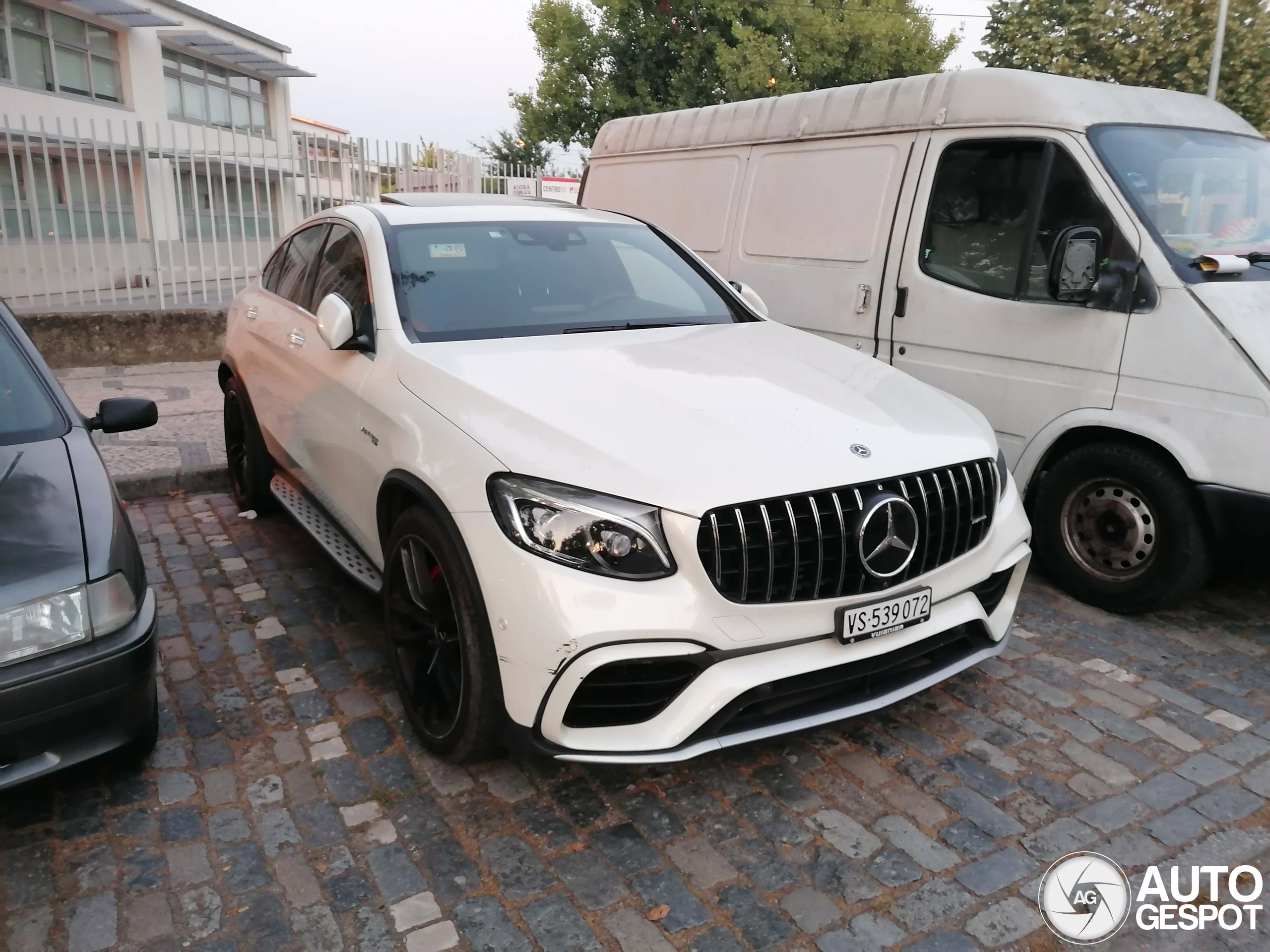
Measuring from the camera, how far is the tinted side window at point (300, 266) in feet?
14.9

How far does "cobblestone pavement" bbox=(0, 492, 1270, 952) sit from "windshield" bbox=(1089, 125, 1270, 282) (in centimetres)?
170

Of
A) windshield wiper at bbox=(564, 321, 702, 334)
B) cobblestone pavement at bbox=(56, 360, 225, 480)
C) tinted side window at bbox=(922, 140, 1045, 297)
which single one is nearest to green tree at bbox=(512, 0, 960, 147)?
cobblestone pavement at bbox=(56, 360, 225, 480)

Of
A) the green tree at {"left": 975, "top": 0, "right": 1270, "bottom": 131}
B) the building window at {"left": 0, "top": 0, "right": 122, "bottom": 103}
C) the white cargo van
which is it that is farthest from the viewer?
the green tree at {"left": 975, "top": 0, "right": 1270, "bottom": 131}

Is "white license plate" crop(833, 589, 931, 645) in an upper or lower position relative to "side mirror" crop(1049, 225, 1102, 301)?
lower

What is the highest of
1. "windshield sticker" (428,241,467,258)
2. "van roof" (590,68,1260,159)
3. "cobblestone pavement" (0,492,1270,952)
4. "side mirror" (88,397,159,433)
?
"van roof" (590,68,1260,159)

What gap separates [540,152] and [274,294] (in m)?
33.2

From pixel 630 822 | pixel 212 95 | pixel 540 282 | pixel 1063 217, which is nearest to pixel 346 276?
pixel 540 282

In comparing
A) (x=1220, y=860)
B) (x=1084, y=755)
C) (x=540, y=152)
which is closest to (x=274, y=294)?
(x=1084, y=755)

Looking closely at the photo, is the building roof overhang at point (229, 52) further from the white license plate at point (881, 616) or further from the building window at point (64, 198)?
the white license plate at point (881, 616)

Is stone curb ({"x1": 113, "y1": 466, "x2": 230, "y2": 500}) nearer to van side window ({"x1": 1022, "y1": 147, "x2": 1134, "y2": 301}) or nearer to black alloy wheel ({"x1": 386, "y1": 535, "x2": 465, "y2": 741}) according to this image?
black alloy wheel ({"x1": 386, "y1": 535, "x2": 465, "y2": 741})

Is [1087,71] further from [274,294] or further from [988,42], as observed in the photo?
[274,294]

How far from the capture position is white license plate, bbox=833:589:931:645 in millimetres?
2668

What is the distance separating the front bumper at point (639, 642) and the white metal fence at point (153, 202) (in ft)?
21.5

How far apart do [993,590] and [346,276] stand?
2816 mm
